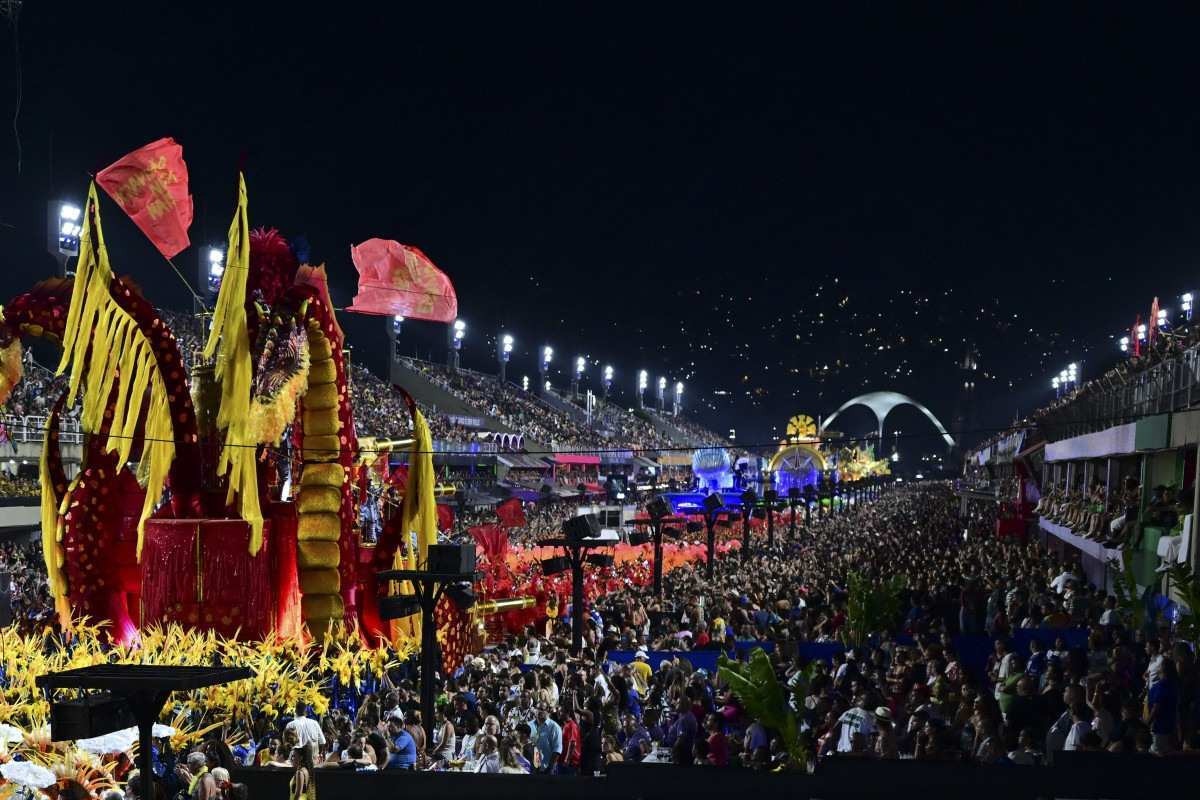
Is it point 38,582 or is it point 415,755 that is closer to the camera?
point 415,755

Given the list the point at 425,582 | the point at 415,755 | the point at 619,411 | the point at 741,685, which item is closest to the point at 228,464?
the point at 425,582

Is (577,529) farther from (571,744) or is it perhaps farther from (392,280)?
(571,744)

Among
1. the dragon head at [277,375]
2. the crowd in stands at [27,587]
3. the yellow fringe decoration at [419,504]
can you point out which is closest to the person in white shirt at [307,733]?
the dragon head at [277,375]

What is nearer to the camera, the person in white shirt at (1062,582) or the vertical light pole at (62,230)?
the person in white shirt at (1062,582)

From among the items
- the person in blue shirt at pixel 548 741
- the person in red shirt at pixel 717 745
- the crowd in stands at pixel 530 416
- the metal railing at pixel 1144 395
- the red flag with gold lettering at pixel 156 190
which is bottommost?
the crowd in stands at pixel 530 416

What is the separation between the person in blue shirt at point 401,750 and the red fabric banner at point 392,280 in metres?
8.16

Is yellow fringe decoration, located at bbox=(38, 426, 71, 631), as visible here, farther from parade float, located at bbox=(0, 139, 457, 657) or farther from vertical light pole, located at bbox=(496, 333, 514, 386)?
vertical light pole, located at bbox=(496, 333, 514, 386)

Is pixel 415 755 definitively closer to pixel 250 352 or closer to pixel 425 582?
pixel 425 582

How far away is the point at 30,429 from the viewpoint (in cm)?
3212

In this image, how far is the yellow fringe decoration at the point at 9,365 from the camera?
15.0 metres

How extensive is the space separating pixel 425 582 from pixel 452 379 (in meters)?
65.8

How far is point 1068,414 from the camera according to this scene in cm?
2978

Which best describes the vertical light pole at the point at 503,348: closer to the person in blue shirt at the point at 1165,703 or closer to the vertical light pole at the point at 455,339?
the vertical light pole at the point at 455,339

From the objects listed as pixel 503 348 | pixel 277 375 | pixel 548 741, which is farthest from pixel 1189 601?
pixel 503 348
